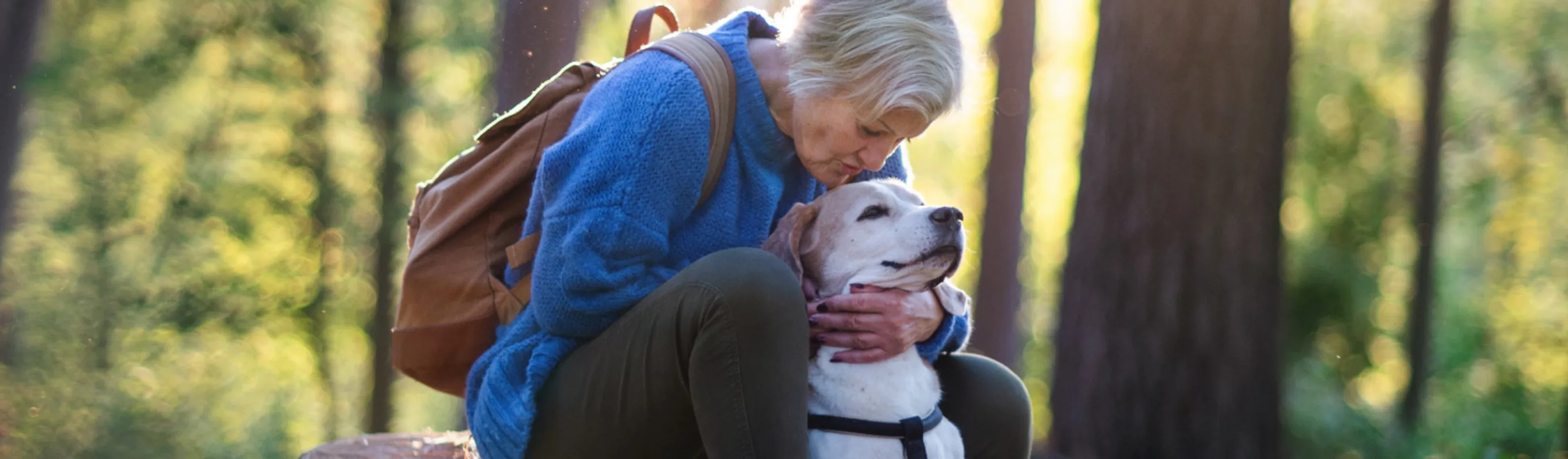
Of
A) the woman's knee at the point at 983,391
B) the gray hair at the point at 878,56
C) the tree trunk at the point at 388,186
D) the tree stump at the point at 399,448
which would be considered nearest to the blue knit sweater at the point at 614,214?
the gray hair at the point at 878,56

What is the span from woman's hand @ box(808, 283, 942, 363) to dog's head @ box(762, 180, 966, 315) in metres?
0.05

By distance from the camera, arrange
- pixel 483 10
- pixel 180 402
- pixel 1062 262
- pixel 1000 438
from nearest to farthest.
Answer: pixel 1000 438, pixel 1062 262, pixel 180 402, pixel 483 10

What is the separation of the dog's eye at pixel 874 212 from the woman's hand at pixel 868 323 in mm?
151

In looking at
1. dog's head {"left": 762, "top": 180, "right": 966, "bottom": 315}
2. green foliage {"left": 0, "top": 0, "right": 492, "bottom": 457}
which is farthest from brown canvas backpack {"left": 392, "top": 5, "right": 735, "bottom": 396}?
green foliage {"left": 0, "top": 0, "right": 492, "bottom": 457}

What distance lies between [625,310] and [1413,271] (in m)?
11.2

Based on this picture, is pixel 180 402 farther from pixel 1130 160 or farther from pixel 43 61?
pixel 1130 160

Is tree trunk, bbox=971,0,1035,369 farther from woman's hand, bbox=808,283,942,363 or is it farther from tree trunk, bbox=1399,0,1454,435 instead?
woman's hand, bbox=808,283,942,363

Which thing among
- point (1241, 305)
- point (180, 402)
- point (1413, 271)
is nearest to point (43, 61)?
point (180, 402)

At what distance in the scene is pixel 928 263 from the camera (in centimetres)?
247

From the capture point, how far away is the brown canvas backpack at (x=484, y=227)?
8.13ft

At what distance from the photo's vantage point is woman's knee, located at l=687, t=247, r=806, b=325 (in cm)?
207

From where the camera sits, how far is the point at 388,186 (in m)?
11.8

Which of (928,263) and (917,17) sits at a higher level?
(917,17)

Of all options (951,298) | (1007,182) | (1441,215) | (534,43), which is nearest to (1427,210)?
(1441,215)
